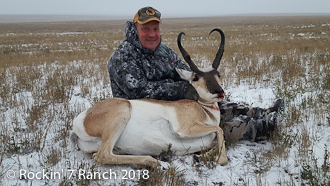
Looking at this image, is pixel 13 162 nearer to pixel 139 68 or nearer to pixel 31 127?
pixel 31 127

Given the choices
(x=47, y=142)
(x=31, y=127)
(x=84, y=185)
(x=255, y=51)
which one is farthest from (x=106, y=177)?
(x=255, y=51)

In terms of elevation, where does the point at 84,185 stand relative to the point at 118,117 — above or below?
below

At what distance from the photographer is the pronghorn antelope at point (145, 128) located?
344 centimetres

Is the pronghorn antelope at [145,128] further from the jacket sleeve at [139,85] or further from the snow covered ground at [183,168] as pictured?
the jacket sleeve at [139,85]

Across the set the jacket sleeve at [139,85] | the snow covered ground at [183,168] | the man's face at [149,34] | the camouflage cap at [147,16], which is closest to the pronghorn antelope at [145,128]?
the snow covered ground at [183,168]

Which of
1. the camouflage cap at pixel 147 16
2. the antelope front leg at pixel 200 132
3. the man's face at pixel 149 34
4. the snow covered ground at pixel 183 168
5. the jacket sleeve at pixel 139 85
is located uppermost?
the camouflage cap at pixel 147 16

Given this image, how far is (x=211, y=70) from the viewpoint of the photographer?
3977 mm

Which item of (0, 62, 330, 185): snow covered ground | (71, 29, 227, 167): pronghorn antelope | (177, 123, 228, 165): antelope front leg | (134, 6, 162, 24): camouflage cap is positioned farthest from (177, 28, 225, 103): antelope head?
(0, 62, 330, 185): snow covered ground

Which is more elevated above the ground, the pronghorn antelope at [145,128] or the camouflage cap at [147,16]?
the camouflage cap at [147,16]

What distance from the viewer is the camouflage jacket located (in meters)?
4.20

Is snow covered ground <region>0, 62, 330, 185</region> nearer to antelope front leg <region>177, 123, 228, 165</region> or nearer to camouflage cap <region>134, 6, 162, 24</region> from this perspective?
antelope front leg <region>177, 123, 228, 165</region>

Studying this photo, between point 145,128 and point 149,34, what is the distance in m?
1.90

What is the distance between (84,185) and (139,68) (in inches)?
89.0

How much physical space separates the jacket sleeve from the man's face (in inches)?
20.4
